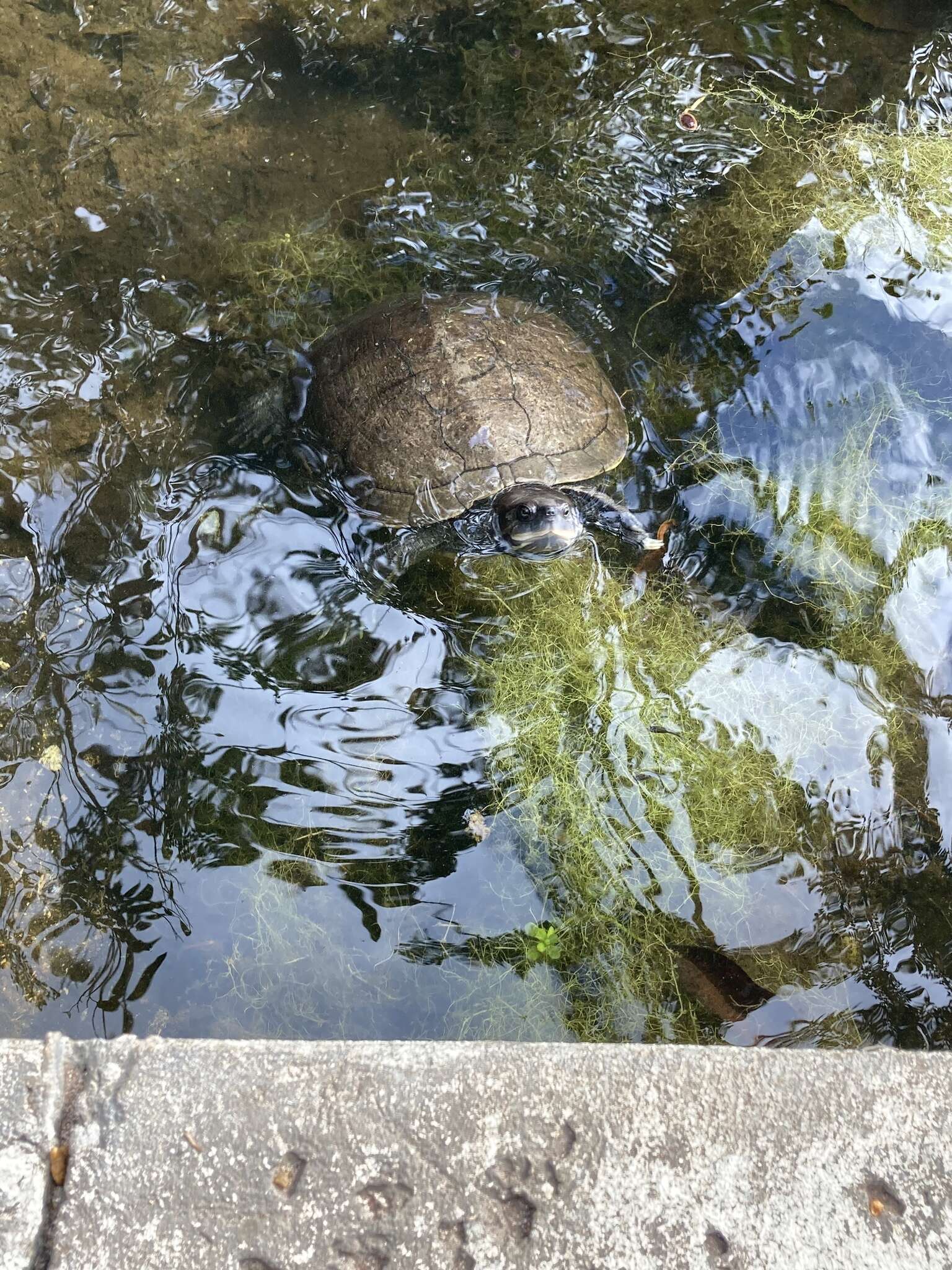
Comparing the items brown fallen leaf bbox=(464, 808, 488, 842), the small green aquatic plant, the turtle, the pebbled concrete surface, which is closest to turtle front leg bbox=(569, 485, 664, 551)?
the turtle

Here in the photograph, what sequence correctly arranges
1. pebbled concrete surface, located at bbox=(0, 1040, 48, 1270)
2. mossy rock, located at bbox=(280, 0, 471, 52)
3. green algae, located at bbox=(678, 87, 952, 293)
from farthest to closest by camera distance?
mossy rock, located at bbox=(280, 0, 471, 52)
green algae, located at bbox=(678, 87, 952, 293)
pebbled concrete surface, located at bbox=(0, 1040, 48, 1270)

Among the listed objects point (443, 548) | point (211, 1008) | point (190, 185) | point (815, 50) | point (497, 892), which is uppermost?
point (815, 50)

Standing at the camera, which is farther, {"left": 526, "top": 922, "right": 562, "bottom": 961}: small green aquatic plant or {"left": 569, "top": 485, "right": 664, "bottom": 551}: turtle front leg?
{"left": 569, "top": 485, "right": 664, "bottom": 551}: turtle front leg

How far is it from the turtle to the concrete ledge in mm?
2215

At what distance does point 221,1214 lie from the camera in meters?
1.76

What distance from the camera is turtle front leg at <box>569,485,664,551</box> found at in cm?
364

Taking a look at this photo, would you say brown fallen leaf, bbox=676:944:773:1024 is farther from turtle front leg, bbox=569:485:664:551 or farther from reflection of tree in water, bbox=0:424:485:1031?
turtle front leg, bbox=569:485:664:551

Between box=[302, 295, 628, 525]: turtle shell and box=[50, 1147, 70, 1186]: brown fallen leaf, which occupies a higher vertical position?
box=[302, 295, 628, 525]: turtle shell

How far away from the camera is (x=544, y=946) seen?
288cm

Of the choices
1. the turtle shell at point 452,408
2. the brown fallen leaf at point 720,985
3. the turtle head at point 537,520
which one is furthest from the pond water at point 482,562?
the turtle shell at point 452,408

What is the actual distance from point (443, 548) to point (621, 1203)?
8.61 feet

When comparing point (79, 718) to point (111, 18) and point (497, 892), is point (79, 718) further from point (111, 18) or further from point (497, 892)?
point (111, 18)

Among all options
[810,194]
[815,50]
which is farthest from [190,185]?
[815,50]

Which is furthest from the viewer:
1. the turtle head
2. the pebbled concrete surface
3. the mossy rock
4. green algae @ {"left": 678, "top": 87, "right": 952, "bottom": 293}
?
the mossy rock
